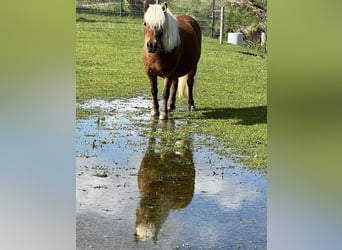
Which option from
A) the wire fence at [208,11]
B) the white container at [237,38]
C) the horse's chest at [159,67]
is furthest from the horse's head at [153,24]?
the white container at [237,38]

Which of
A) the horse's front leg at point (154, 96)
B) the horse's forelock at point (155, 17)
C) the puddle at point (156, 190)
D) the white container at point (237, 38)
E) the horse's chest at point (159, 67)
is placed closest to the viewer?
the puddle at point (156, 190)

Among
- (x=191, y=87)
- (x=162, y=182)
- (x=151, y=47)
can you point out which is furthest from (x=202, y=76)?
(x=162, y=182)

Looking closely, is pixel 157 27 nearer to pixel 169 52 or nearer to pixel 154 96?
pixel 169 52

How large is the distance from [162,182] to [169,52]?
83 cm

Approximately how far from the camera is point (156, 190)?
2143 mm

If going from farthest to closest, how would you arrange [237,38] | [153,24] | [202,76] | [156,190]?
[202,76] < [237,38] < [153,24] < [156,190]

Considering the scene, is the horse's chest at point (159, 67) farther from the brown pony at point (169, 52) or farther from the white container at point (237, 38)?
the white container at point (237, 38)

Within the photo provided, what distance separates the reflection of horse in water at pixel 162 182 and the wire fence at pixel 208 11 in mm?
767

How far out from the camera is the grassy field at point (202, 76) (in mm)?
2799

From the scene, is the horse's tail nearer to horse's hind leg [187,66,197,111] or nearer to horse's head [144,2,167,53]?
horse's hind leg [187,66,197,111]

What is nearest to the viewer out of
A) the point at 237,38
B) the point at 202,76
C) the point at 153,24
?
the point at 153,24
